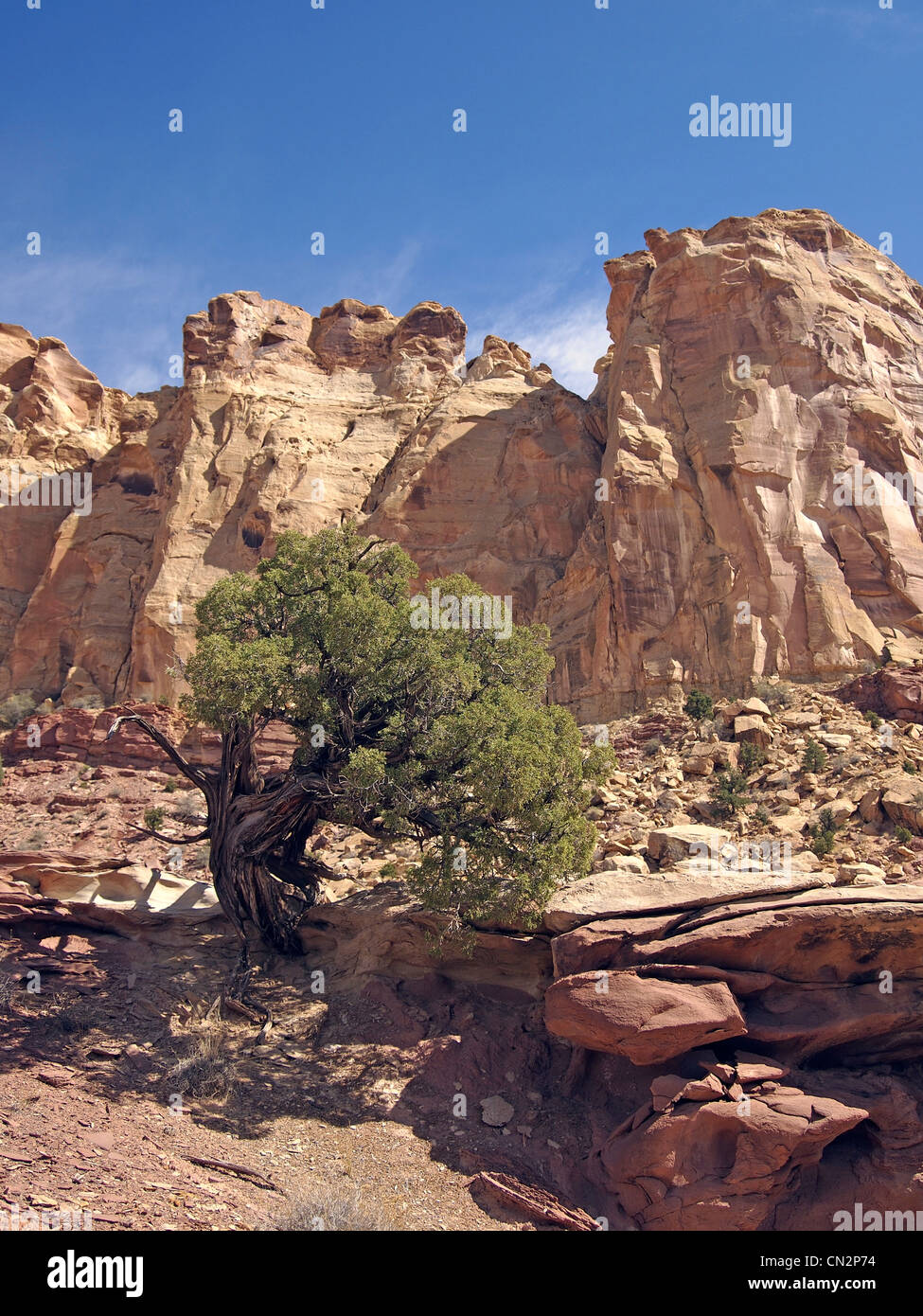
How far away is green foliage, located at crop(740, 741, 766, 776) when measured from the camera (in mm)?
23156

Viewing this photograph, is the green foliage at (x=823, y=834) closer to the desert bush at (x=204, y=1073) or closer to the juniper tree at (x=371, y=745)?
the juniper tree at (x=371, y=745)

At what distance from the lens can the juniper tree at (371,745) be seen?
617 inches

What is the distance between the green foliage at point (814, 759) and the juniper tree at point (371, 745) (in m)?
7.59

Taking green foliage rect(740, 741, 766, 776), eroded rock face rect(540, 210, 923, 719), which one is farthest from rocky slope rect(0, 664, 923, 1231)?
eroded rock face rect(540, 210, 923, 719)

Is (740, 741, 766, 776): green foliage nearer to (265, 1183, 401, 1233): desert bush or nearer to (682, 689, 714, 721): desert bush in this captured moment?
(682, 689, 714, 721): desert bush

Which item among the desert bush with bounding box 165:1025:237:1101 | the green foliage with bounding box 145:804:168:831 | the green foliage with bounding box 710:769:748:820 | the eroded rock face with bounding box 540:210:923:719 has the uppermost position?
the eroded rock face with bounding box 540:210:923:719

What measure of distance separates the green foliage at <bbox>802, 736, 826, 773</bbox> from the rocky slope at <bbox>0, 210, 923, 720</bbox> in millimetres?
6860

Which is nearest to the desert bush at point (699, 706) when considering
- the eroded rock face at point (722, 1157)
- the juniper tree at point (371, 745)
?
the juniper tree at point (371, 745)

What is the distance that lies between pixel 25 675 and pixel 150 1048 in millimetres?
29522

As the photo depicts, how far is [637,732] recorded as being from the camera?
27.6m

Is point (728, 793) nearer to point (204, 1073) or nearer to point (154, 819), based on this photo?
point (204, 1073)

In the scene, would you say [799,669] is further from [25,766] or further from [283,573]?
[25,766]

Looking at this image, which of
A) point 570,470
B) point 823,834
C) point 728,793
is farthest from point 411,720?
point 570,470
